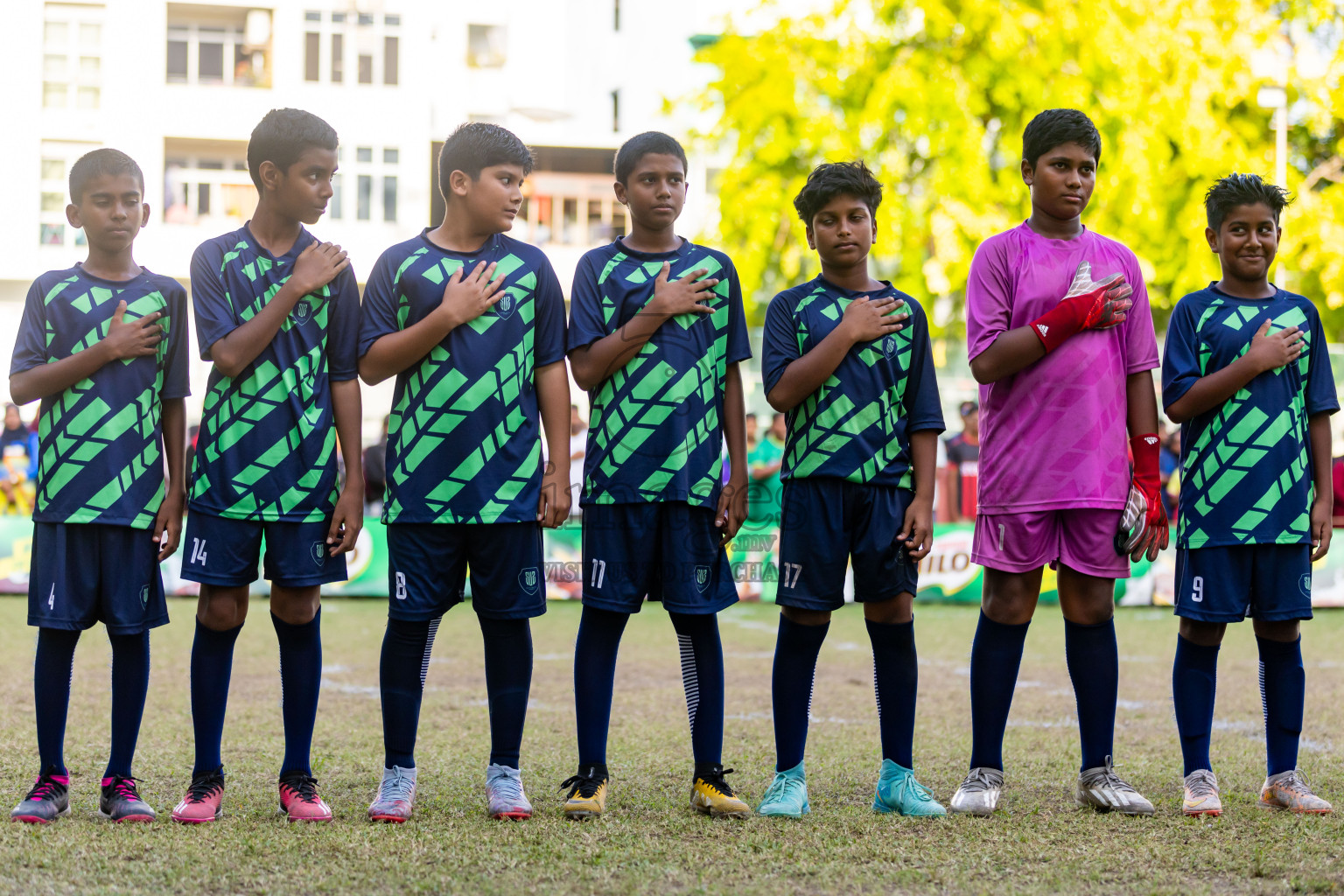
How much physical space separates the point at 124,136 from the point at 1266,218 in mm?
28255

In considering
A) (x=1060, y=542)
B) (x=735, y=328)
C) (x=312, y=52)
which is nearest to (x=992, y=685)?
(x=1060, y=542)

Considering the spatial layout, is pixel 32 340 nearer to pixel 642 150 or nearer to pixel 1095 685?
pixel 642 150

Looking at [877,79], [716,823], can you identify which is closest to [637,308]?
[716,823]

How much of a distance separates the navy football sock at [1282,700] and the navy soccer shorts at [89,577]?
11.4ft

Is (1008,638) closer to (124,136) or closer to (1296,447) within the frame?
(1296,447)

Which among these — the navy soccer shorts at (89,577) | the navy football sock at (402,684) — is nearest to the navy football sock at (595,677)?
the navy football sock at (402,684)

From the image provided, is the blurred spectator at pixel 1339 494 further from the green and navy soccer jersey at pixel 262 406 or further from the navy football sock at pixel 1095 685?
the green and navy soccer jersey at pixel 262 406

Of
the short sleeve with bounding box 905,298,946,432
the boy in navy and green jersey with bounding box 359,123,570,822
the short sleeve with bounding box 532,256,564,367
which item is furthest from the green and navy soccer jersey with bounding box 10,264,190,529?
the short sleeve with bounding box 905,298,946,432

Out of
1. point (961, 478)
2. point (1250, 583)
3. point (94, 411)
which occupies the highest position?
point (94, 411)

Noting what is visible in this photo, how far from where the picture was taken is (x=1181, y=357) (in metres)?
4.63

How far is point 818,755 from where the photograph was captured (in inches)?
219

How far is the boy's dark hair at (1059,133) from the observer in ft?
14.7

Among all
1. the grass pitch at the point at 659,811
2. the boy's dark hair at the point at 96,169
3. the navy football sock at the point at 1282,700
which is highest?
the boy's dark hair at the point at 96,169

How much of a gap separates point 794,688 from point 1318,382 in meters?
1.99
